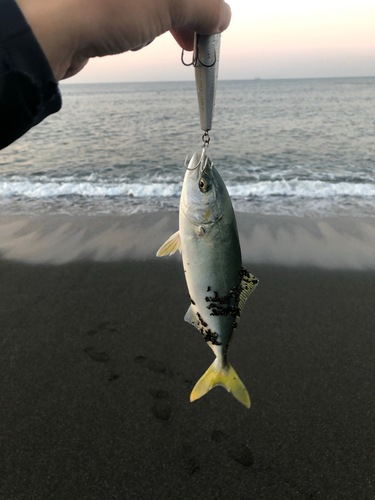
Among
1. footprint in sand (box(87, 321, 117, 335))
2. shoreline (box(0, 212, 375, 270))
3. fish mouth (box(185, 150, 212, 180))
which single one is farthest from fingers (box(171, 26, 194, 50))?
shoreline (box(0, 212, 375, 270))

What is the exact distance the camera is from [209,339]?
100 inches

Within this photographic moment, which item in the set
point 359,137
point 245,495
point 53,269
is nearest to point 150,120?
point 359,137

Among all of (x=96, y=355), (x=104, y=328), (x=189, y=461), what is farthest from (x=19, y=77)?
(x=104, y=328)

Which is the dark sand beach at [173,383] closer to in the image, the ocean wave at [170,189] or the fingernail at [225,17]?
the fingernail at [225,17]

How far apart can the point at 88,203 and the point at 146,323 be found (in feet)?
21.5

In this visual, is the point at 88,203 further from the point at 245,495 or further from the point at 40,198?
the point at 245,495

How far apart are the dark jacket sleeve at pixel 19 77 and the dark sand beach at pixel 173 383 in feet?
10.6

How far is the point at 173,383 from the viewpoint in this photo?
400 centimetres

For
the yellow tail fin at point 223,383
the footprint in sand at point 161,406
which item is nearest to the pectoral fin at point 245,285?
the yellow tail fin at point 223,383

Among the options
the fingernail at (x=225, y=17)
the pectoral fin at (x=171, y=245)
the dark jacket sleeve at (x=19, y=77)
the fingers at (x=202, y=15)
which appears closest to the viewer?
the dark jacket sleeve at (x=19, y=77)

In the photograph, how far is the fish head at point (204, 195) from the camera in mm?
2352

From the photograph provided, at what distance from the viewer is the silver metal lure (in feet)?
6.74

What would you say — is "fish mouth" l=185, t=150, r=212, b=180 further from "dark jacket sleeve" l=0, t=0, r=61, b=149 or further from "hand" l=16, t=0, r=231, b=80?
"dark jacket sleeve" l=0, t=0, r=61, b=149

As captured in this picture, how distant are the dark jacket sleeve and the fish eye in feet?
3.82
